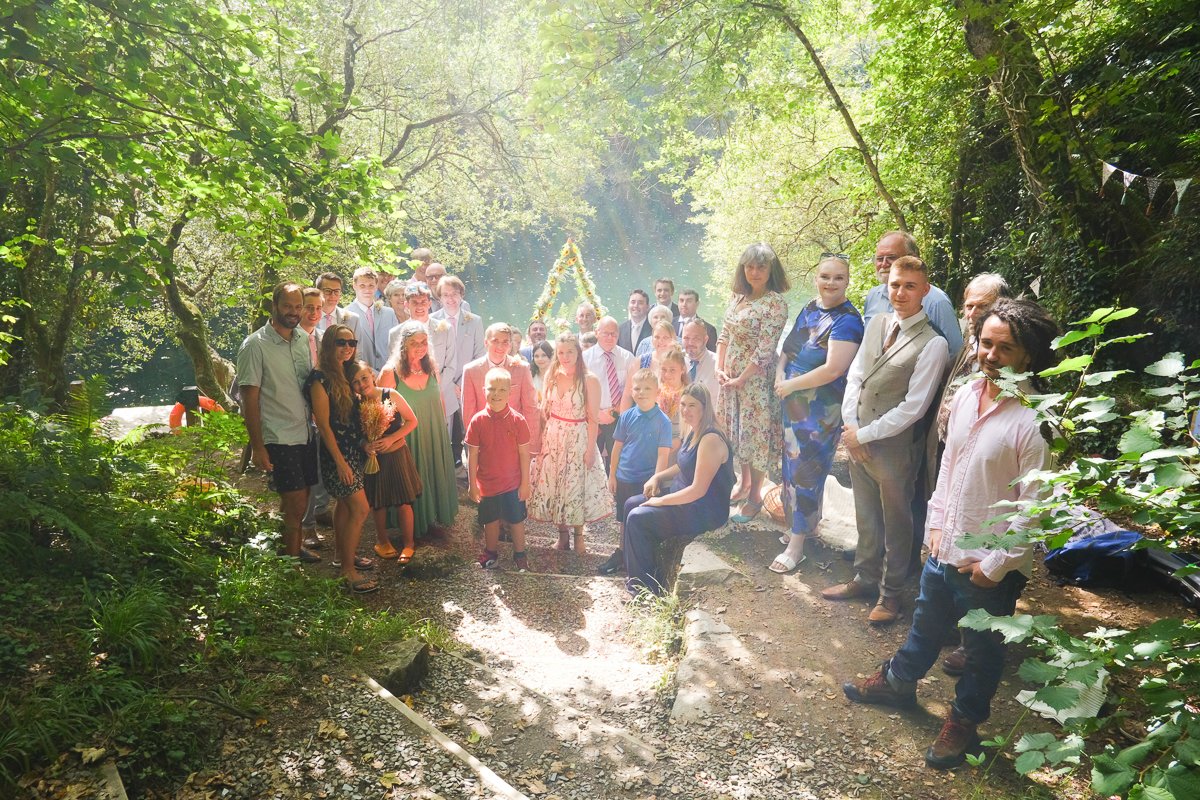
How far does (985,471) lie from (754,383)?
8.31 feet

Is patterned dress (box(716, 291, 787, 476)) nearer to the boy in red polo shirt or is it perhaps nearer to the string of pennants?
the boy in red polo shirt

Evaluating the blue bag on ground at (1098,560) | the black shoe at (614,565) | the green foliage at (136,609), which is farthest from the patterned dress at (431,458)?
the blue bag on ground at (1098,560)

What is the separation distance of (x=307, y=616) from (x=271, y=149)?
2571 mm

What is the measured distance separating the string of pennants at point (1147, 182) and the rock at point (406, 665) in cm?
511

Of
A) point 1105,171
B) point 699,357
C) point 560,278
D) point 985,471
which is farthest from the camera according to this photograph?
point 560,278

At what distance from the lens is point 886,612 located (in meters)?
3.81

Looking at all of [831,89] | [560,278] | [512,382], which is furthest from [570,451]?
[560,278]

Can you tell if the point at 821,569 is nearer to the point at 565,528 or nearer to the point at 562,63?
the point at 565,528

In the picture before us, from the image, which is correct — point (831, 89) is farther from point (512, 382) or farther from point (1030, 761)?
point (1030, 761)

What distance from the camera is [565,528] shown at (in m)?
5.63

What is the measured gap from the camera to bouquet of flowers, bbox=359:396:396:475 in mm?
4512

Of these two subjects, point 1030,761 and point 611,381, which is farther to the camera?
point 611,381

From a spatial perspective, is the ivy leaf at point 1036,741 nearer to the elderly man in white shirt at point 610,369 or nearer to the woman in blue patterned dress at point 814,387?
the woman in blue patterned dress at point 814,387

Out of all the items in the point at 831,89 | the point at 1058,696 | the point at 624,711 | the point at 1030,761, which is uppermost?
the point at 831,89
